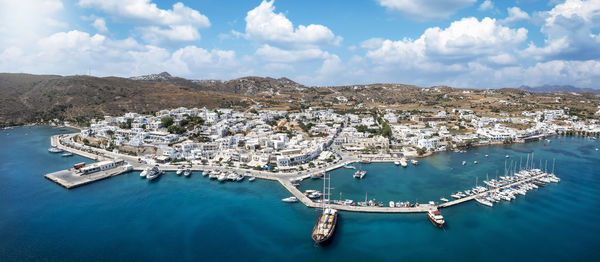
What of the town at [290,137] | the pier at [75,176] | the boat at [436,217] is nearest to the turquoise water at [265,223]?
the boat at [436,217]

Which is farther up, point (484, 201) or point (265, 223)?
point (484, 201)

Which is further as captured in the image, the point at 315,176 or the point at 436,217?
the point at 315,176

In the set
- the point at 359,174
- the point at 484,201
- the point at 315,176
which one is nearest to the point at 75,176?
the point at 315,176

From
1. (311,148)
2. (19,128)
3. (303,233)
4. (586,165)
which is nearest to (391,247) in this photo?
(303,233)

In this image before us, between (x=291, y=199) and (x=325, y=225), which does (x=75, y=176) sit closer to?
(x=291, y=199)

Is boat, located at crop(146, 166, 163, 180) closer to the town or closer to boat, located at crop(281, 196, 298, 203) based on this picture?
the town
